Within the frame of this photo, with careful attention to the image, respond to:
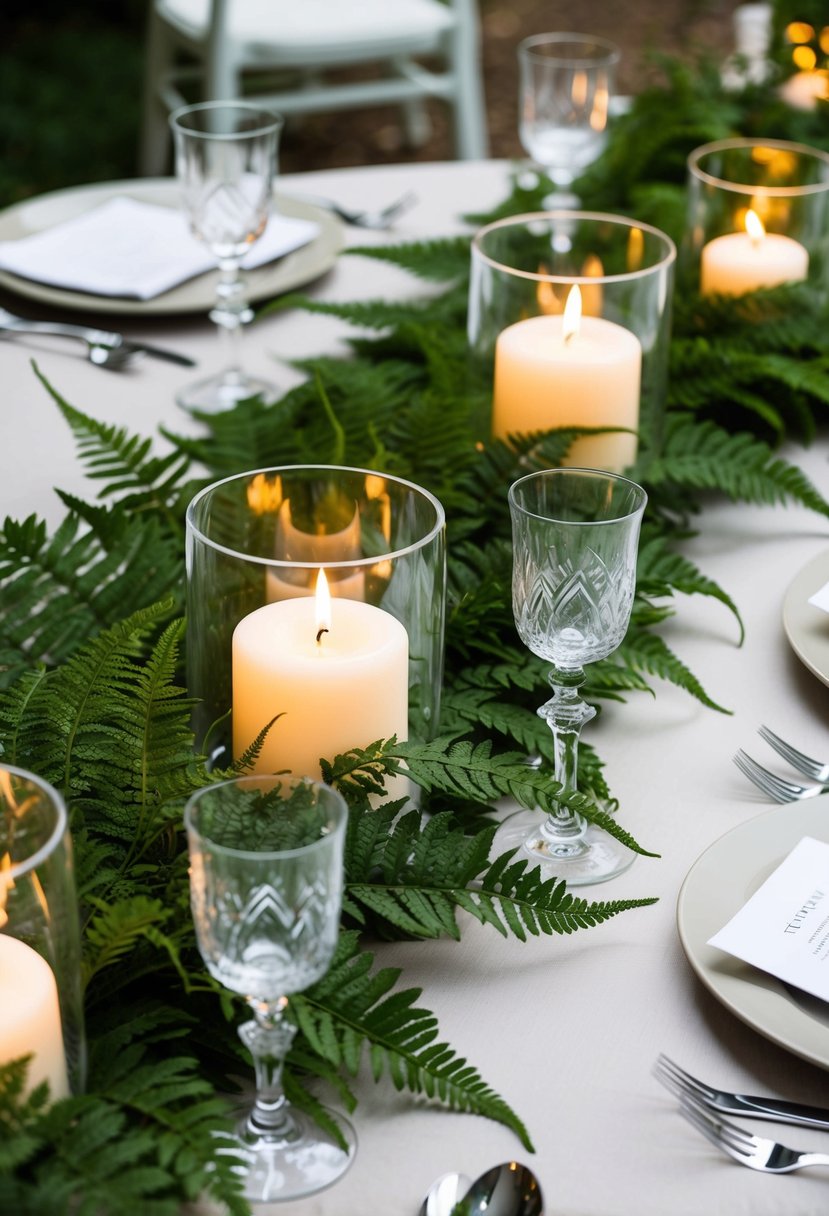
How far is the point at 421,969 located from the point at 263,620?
20cm

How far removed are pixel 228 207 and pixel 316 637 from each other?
0.64m

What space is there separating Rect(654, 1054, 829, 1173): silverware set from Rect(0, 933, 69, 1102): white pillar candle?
26 centimetres

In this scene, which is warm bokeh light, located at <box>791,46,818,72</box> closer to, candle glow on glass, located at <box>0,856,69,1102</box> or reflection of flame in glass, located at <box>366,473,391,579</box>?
reflection of flame in glass, located at <box>366,473,391,579</box>

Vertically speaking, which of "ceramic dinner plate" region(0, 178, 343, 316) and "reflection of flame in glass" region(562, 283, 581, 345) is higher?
"reflection of flame in glass" region(562, 283, 581, 345)

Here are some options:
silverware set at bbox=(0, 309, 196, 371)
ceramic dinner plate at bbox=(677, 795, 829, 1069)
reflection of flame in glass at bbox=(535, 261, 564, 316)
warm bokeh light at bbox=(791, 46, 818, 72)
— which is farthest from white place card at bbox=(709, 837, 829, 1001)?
warm bokeh light at bbox=(791, 46, 818, 72)

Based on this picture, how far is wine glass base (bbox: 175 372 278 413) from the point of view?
4.09ft

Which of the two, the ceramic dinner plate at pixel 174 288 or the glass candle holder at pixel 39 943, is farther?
the ceramic dinner plate at pixel 174 288

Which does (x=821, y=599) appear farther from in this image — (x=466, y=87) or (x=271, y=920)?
(x=466, y=87)

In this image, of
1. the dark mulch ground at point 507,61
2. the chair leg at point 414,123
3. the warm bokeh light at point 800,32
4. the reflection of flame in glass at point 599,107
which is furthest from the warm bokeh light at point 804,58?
the chair leg at point 414,123

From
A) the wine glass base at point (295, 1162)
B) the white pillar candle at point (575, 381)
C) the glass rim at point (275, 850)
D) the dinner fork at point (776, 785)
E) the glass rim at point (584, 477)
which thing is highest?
the glass rim at point (584, 477)

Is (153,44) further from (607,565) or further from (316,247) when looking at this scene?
(607,565)

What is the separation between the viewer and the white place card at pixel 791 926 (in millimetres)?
651

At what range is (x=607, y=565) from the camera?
0.73 meters

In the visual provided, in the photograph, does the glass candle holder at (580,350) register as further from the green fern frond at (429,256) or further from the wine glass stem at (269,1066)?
the wine glass stem at (269,1066)
